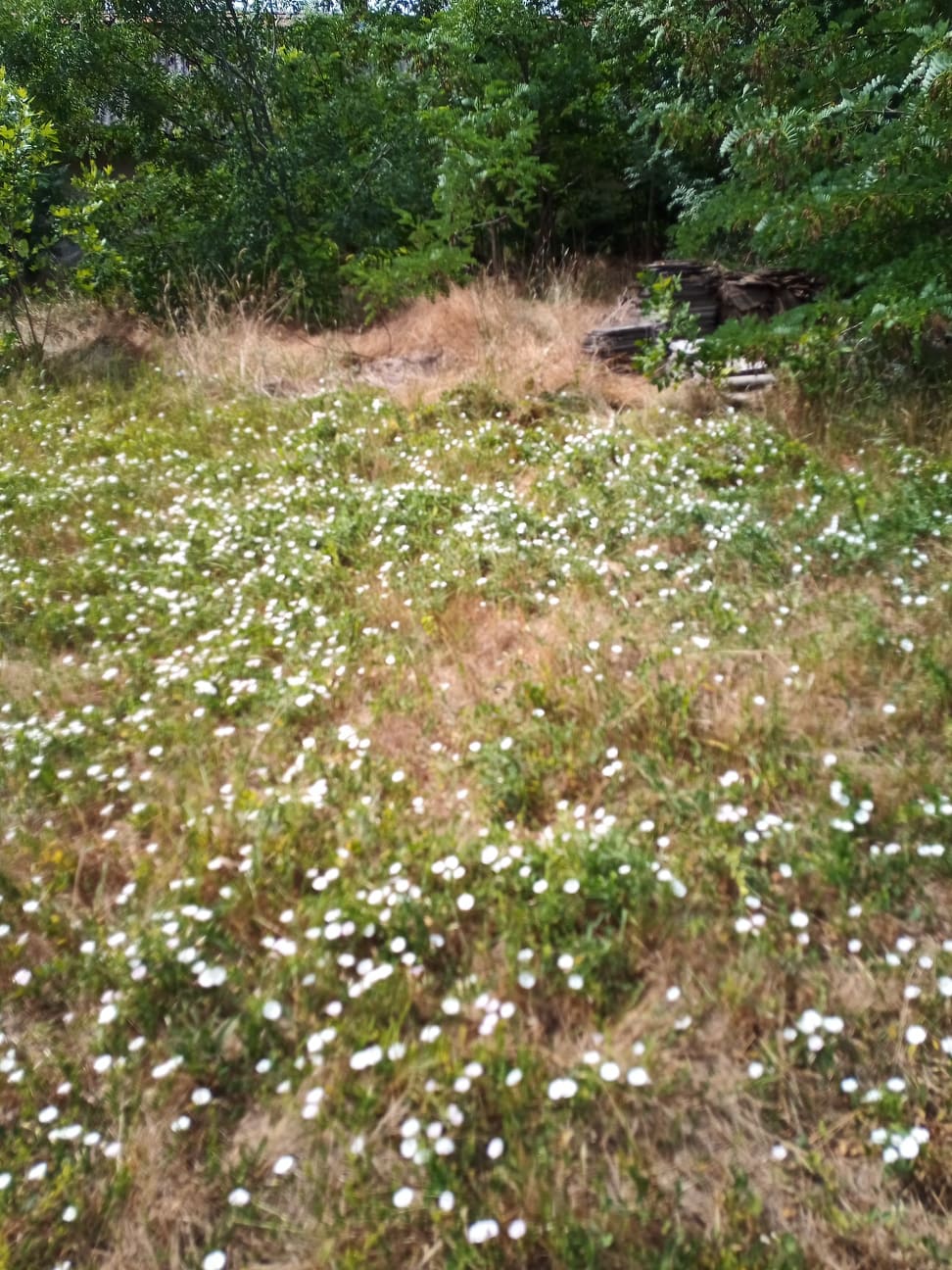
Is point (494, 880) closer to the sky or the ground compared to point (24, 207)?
closer to the ground

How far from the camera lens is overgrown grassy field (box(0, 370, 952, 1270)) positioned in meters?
2.10

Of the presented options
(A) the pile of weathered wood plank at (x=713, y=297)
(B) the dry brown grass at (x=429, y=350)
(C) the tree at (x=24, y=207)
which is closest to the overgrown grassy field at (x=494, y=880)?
(B) the dry brown grass at (x=429, y=350)

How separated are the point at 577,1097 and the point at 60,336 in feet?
26.5

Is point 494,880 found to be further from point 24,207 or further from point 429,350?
point 24,207

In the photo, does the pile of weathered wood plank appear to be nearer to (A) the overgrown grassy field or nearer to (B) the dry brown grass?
(B) the dry brown grass

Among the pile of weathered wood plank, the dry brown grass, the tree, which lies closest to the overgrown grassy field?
the dry brown grass

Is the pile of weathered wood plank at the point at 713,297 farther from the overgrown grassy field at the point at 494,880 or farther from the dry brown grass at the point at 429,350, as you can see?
the overgrown grassy field at the point at 494,880

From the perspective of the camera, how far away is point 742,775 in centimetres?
305

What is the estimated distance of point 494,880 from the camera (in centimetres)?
275

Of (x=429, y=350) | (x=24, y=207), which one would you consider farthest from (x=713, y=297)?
(x=24, y=207)

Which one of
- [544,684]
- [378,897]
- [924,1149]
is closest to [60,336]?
[544,684]

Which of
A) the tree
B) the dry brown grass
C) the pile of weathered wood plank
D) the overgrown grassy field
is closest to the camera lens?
the overgrown grassy field

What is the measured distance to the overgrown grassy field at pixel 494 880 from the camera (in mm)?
2096

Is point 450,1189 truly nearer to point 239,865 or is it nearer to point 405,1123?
point 405,1123
